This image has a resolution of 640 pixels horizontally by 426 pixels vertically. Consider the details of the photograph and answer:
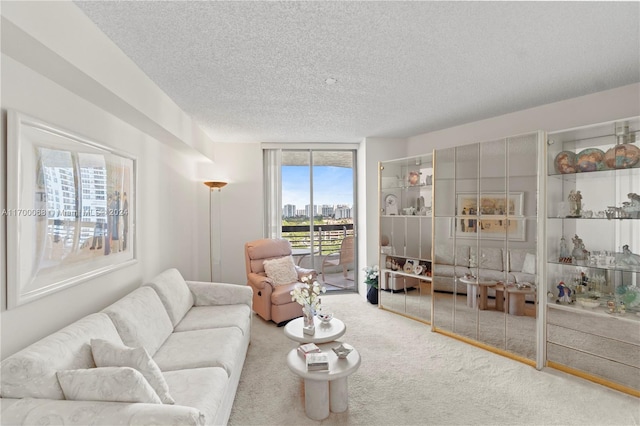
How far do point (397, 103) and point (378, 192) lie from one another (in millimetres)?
1667

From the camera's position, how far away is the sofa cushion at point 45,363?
1327 millimetres

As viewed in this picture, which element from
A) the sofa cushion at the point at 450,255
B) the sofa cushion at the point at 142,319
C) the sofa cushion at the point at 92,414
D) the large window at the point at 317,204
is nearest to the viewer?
the sofa cushion at the point at 92,414

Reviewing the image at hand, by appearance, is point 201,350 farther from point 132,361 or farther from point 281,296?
point 281,296

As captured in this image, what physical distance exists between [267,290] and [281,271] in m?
0.42

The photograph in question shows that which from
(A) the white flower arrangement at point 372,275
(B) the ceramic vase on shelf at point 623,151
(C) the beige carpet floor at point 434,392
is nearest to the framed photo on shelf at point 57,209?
(C) the beige carpet floor at point 434,392

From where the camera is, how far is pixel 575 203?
9.19 ft

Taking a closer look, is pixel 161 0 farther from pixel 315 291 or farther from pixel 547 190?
pixel 547 190

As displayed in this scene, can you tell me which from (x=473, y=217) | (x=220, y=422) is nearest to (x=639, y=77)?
(x=473, y=217)

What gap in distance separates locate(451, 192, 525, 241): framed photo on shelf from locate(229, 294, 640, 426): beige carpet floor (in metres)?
1.22

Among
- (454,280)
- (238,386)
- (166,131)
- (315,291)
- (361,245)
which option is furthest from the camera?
(361,245)

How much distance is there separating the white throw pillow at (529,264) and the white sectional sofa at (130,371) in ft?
9.04

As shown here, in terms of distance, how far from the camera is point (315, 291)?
276 cm

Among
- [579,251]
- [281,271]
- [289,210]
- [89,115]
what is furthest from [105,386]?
[289,210]

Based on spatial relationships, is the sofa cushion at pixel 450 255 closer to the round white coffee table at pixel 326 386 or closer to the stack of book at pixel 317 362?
the round white coffee table at pixel 326 386
